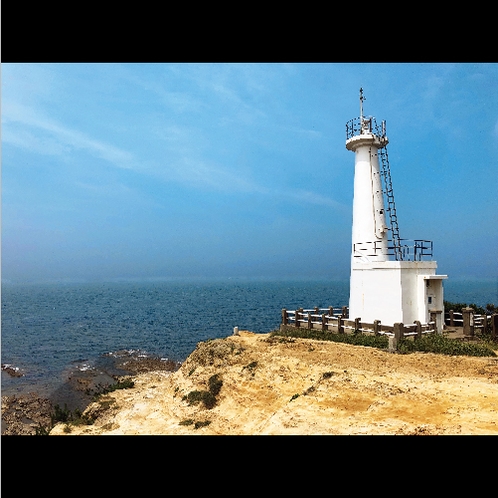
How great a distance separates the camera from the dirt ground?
1084 cm

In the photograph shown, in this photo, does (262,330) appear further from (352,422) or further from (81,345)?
(352,422)

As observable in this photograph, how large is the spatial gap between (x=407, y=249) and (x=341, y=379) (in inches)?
433

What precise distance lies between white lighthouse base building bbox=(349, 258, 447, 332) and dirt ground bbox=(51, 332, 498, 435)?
373 centimetres

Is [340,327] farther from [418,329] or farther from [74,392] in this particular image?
[74,392]

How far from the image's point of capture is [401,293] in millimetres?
20422

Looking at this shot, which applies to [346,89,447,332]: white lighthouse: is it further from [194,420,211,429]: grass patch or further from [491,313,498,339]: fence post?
[194,420,211,429]: grass patch

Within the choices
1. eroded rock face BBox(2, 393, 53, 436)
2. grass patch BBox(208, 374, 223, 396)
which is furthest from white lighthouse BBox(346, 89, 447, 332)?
eroded rock face BBox(2, 393, 53, 436)

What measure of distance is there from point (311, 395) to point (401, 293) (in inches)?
370

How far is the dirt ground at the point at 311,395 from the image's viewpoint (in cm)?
1084

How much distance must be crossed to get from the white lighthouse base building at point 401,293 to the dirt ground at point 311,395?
373 centimetres

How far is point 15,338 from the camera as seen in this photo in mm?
44469
